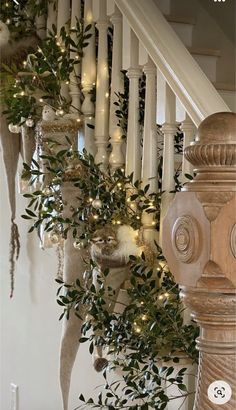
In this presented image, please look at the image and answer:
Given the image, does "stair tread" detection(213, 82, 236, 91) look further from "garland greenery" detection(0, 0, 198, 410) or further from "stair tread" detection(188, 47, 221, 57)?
"garland greenery" detection(0, 0, 198, 410)

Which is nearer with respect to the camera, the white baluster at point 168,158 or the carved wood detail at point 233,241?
the carved wood detail at point 233,241

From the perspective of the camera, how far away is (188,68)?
1.84 m

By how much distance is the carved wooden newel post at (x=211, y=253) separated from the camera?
86 centimetres

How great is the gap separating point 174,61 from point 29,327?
182cm

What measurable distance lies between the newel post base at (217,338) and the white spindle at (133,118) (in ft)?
3.94

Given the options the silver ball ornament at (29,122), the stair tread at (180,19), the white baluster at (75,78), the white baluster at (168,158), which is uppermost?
the stair tread at (180,19)

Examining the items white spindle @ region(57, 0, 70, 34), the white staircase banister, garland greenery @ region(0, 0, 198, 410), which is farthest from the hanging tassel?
the white staircase banister

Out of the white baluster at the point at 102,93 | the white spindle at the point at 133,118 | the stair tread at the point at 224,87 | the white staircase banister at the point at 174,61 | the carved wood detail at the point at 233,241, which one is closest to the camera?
the carved wood detail at the point at 233,241

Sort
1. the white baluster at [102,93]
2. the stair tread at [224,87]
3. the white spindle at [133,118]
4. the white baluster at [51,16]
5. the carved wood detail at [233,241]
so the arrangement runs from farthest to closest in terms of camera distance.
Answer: the stair tread at [224,87]
the white baluster at [51,16]
the white baluster at [102,93]
the white spindle at [133,118]
the carved wood detail at [233,241]

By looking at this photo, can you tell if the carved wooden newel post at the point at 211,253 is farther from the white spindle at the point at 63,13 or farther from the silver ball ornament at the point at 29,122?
the white spindle at the point at 63,13

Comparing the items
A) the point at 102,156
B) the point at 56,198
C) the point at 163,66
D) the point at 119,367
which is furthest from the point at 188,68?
the point at 119,367

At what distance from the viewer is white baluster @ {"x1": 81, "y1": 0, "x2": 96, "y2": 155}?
2.33 m

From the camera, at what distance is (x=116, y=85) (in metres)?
2.21

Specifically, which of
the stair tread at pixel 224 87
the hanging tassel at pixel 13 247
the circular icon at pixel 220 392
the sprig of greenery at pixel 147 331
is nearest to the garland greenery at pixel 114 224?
the sprig of greenery at pixel 147 331
